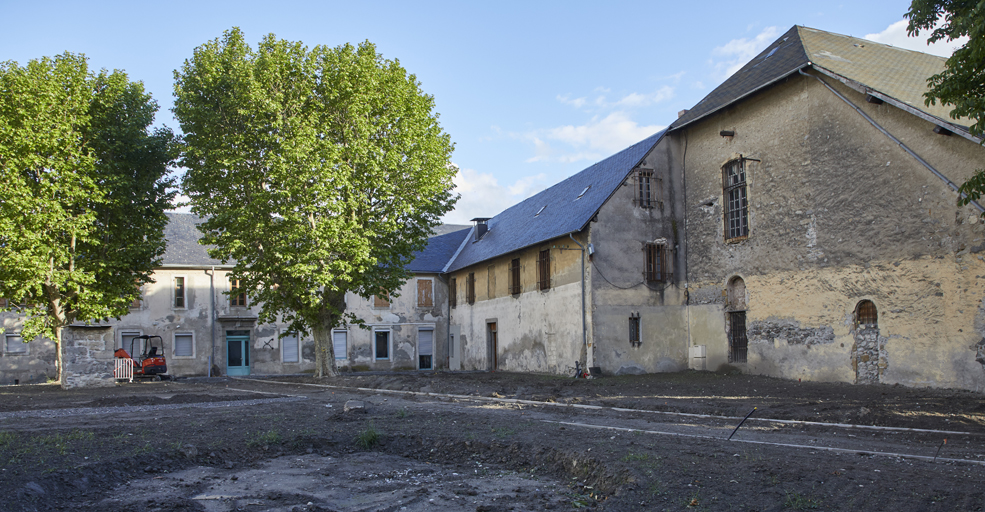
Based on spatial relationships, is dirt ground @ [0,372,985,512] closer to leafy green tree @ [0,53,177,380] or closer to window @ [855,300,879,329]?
window @ [855,300,879,329]

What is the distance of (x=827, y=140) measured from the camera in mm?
17859

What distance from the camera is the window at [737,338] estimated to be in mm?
20656

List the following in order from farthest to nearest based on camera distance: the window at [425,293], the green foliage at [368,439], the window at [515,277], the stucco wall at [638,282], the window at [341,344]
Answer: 1. the window at [425,293]
2. the window at [341,344]
3. the window at [515,277]
4. the stucco wall at [638,282]
5. the green foliage at [368,439]

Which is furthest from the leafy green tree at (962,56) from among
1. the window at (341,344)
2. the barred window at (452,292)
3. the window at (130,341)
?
the window at (130,341)

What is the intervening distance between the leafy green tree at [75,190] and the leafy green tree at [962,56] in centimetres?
2047

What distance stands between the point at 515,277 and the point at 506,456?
19582 mm

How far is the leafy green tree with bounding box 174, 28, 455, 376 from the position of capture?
66.2ft

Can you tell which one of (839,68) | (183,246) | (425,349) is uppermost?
(839,68)

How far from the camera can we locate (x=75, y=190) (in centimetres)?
1984

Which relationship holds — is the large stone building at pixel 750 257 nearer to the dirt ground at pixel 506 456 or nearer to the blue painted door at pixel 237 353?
the blue painted door at pixel 237 353

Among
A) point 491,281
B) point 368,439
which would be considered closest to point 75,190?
point 491,281

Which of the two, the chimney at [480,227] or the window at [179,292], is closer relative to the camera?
the window at [179,292]

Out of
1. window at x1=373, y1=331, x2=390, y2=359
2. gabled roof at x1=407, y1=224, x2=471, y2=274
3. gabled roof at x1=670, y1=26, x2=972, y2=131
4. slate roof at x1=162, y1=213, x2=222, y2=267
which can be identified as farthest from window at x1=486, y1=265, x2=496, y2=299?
slate roof at x1=162, y1=213, x2=222, y2=267

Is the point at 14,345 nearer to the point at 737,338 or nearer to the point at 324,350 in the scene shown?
the point at 324,350
